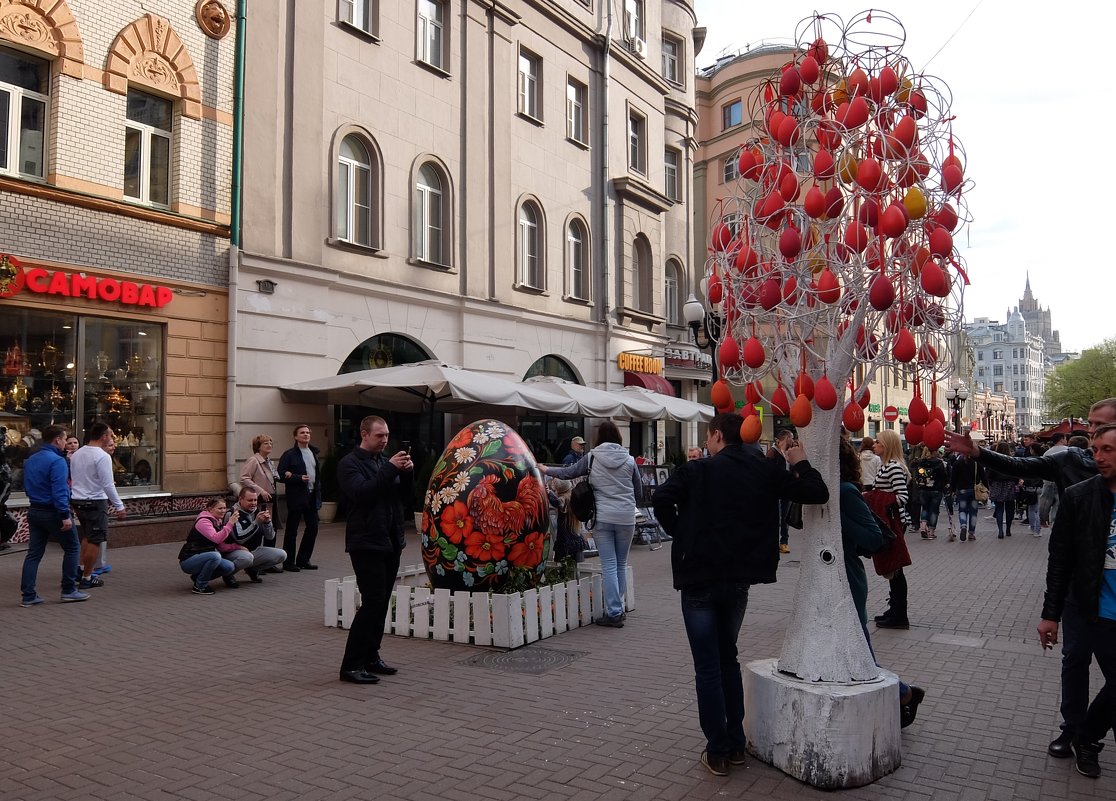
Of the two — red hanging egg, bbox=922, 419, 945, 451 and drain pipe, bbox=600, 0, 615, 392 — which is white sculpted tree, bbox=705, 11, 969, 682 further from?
drain pipe, bbox=600, 0, 615, 392

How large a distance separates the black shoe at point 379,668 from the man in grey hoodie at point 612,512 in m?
2.34

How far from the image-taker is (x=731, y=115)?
3997 centimetres

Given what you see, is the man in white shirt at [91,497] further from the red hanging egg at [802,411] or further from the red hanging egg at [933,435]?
the red hanging egg at [933,435]

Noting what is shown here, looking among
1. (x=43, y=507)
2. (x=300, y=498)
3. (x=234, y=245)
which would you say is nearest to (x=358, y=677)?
(x=43, y=507)

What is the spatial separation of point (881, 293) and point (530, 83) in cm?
1963

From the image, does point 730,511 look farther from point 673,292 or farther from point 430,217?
point 673,292

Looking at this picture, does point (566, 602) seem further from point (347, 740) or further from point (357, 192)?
point (357, 192)

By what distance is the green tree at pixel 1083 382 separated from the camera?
73938 millimetres

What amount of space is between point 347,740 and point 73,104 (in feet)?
37.5

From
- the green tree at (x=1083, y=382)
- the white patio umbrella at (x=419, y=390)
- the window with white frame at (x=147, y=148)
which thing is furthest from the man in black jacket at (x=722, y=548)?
the green tree at (x=1083, y=382)

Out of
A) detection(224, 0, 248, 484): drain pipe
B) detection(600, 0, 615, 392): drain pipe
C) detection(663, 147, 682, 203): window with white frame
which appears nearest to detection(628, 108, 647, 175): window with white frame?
detection(600, 0, 615, 392): drain pipe

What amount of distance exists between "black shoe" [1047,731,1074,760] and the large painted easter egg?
4.13 metres

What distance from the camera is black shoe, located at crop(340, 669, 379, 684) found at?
20.0ft

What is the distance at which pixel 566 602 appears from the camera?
26.0ft
